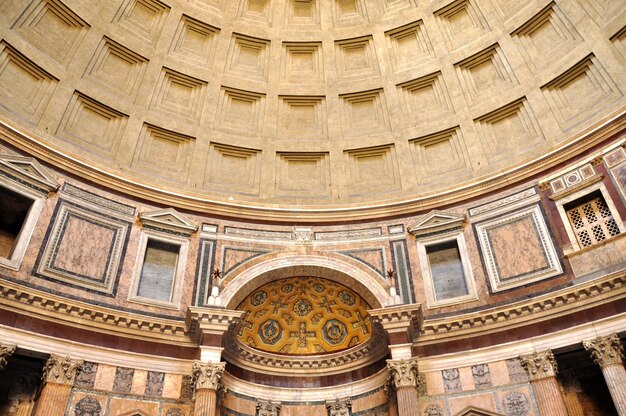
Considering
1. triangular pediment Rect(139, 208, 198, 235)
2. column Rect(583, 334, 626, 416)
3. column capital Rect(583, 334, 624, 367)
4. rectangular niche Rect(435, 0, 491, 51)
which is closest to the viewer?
column Rect(583, 334, 626, 416)

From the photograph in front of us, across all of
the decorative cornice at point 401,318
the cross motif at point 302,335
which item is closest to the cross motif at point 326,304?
the cross motif at point 302,335

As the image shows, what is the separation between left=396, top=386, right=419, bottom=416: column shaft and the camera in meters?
15.1

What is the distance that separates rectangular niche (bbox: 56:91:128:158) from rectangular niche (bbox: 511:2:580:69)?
1630 cm

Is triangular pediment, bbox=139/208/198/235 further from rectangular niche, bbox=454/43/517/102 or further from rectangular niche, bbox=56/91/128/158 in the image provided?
rectangular niche, bbox=454/43/517/102

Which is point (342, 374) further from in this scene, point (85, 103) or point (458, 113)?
point (85, 103)

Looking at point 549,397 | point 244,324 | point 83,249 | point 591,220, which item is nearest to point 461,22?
point 591,220

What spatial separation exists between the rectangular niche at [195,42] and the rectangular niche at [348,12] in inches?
214

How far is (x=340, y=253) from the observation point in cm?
1980

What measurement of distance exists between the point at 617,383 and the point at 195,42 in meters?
20.1

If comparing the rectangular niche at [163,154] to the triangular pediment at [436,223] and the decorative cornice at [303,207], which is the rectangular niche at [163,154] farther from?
the triangular pediment at [436,223]

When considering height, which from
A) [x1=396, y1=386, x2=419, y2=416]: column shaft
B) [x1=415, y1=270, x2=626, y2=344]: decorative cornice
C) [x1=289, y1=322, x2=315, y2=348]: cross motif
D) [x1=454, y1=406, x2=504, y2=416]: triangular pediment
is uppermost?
[x1=289, y1=322, x2=315, y2=348]: cross motif

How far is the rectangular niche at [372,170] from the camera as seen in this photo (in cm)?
2167

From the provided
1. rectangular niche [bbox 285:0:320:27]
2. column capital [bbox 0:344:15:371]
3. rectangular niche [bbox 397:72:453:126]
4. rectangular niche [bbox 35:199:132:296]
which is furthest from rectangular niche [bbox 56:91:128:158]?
rectangular niche [bbox 397:72:453:126]

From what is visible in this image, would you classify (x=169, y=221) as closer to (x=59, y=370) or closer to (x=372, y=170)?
(x=59, y=370)
